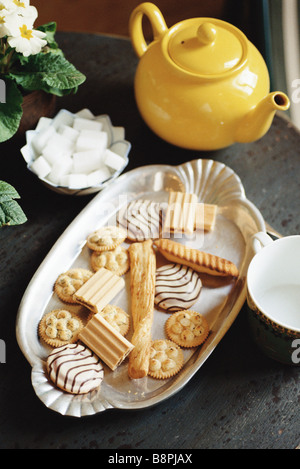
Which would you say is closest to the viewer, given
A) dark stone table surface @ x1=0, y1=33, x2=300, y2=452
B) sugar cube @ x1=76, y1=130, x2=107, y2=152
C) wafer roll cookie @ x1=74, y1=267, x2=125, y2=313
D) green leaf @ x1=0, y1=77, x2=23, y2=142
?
dark stone table surface @ x1=0, y1=33, x2=300, y2=452

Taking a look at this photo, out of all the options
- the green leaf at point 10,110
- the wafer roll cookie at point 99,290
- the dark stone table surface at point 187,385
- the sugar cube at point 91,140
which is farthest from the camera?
the sugar cube at point 91,140

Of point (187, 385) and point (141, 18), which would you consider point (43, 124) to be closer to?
point (141, 18)

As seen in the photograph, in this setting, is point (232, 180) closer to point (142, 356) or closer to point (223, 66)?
point (223, 66)

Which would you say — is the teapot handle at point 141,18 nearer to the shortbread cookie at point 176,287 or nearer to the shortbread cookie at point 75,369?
the shortbread cookie at point 176,287

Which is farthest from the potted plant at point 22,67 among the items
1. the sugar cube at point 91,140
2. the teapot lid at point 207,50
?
the teapot lid at point 207,50

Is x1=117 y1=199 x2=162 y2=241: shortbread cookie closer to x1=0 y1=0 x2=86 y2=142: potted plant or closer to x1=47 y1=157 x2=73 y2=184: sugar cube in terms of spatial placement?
x1=47 y1=157 x2=73 y2=184: sugar cube

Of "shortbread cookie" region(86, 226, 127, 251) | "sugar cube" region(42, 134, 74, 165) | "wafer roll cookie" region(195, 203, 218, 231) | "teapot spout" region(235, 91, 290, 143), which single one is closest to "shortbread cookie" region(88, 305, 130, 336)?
"shortbread cookie" region(86, 226, 127, 251)
